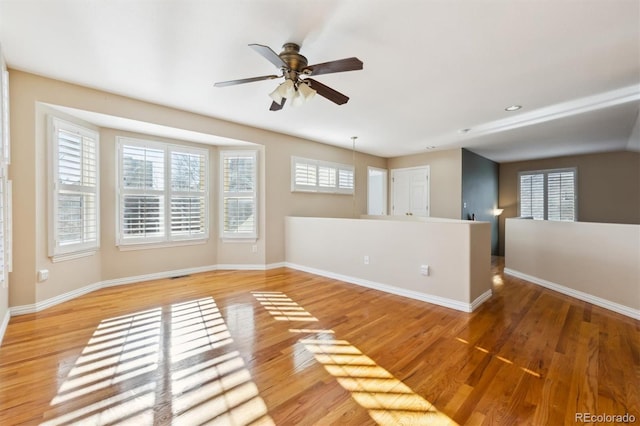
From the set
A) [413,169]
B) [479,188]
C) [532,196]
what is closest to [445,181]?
[413,169]

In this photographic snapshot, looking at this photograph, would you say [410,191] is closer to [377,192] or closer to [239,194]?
[377,192]

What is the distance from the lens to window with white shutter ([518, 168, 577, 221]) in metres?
6.78

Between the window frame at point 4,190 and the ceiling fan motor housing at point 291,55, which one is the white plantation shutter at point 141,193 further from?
the ceiling fan motor housing at point 291,55

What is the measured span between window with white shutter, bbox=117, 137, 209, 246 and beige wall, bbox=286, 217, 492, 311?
85.6 inches

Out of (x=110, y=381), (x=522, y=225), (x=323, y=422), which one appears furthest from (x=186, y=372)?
(x=522, y=225)

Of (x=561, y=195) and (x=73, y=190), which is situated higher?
(x=561, y=195)

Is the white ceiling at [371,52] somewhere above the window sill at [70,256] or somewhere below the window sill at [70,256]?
above

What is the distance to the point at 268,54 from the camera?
210cm

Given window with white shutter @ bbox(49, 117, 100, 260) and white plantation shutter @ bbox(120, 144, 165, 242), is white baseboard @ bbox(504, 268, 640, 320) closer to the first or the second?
white plantation shutter @ bbox(120, 144, 165, 242)

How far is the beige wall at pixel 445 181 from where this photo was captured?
6258mm

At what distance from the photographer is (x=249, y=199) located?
5.20 meters

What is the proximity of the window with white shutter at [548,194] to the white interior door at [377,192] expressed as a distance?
360cm

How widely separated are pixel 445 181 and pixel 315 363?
18.3 feet

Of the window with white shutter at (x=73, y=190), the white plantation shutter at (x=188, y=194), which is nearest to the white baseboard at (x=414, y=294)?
the white plantation shutter at (x=188, y=194)
